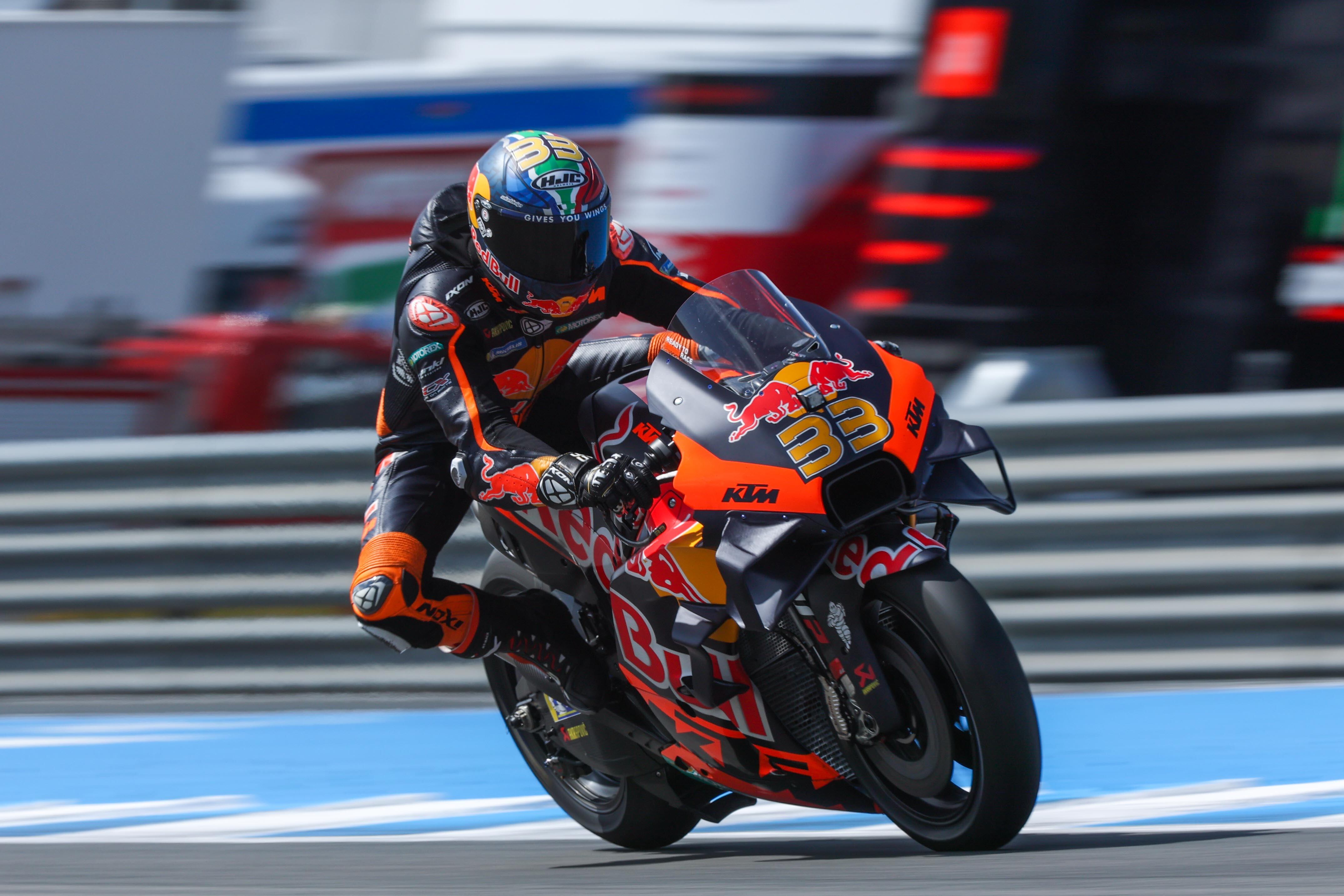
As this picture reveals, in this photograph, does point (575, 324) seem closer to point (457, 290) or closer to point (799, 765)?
point (457, 290)

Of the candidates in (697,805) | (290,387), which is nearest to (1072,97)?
(290,387)

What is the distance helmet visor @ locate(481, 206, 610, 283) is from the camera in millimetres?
4102

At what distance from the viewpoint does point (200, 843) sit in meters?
4.93

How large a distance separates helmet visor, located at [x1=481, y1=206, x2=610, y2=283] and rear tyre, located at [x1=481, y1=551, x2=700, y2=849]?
916 millimetres

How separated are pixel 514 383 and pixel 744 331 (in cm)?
78

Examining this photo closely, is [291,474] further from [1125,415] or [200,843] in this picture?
[1125,415]

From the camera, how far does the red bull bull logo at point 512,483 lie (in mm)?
3965

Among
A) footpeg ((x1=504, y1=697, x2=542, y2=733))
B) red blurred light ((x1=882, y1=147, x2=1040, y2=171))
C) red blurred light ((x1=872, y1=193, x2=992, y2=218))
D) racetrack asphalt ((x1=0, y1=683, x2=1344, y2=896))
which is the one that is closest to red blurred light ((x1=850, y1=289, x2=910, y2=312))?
red blurred light ((x1=872, y1=193, x2=992, y2=218))

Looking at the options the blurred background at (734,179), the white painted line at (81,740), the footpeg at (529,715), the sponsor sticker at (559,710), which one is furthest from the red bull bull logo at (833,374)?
the blurred background at (734,179)

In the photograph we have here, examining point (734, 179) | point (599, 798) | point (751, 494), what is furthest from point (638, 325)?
point (751, 494)

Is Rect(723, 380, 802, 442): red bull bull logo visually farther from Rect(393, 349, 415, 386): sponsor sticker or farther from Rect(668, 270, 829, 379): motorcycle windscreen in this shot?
Rect(393, 349, 415, 386): sponsor sticker

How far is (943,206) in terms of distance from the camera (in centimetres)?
834

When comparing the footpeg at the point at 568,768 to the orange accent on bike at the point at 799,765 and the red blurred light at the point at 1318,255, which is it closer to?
the orange accent on bike at the point at 799,765

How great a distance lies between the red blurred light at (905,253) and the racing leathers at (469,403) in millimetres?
3849
